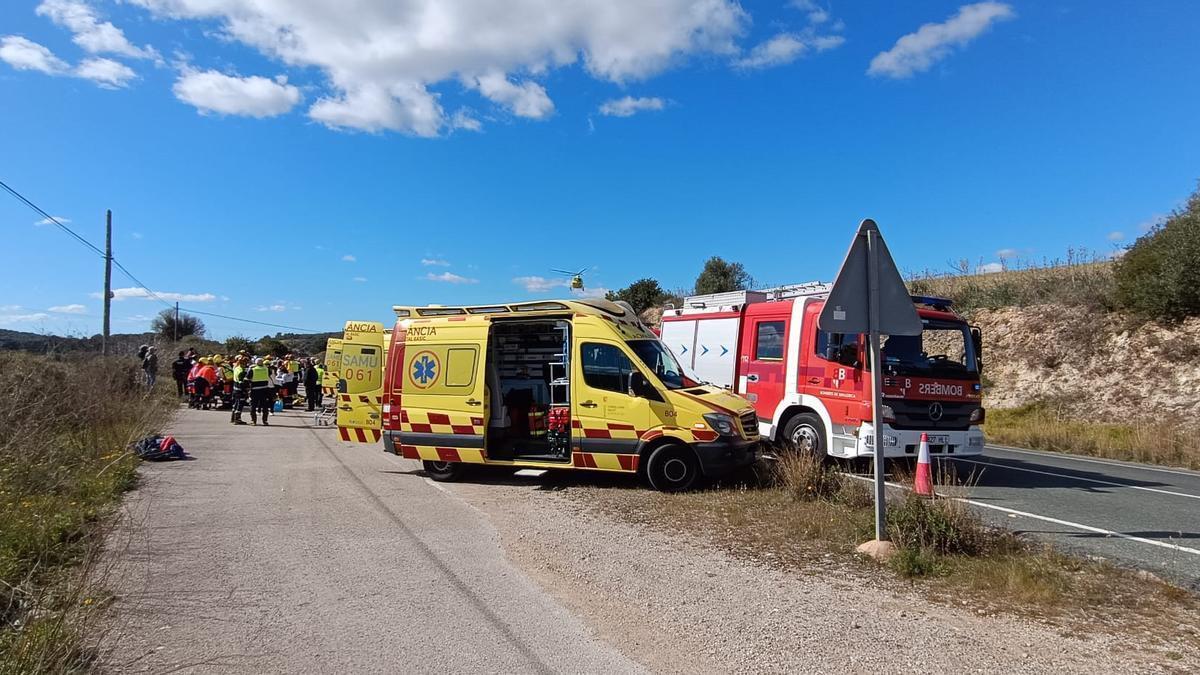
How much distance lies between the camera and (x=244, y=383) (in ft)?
61.4

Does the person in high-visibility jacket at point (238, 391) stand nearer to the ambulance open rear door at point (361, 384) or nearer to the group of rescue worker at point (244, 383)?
the group of rescue worker at point (244, 383)

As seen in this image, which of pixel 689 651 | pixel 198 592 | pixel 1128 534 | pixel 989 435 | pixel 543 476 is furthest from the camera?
pixel 989 435

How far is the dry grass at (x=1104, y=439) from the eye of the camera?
44.6 ft

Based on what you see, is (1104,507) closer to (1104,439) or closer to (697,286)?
(1104,439)

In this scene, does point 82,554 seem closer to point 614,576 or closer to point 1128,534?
point 614,576

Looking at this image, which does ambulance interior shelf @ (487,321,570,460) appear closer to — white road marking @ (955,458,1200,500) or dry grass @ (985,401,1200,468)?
white road marking @ (955,458,1200,500)

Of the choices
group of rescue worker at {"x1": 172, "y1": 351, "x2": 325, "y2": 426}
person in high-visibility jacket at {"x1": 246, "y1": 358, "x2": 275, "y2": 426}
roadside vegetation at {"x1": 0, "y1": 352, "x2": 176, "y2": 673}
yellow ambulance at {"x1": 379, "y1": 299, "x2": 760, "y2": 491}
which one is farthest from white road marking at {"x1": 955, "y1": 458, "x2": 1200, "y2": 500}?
group of rescue worker at {"x1": 172, "y1": 351, "x2": 325, "y2": 426}

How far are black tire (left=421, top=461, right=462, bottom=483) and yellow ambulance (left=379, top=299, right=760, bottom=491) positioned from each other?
2 cm

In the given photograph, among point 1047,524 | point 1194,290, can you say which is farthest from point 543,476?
point 1194,290

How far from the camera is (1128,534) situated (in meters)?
7.10

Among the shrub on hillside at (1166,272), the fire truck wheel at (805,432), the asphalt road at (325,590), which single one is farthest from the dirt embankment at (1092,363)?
the asphalt road at (325,590)

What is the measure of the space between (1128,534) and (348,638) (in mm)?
7314

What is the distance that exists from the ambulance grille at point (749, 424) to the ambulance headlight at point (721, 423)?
26cm

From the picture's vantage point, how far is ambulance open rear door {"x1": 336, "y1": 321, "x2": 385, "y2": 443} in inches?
483
